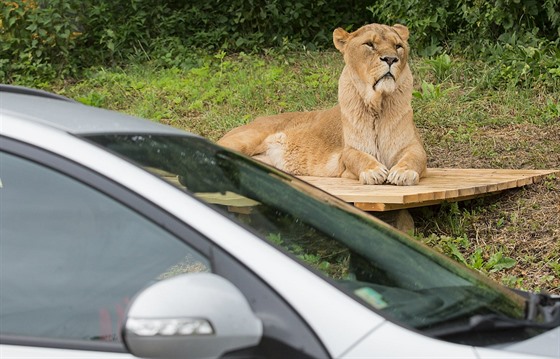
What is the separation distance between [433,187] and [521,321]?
4.10 meters

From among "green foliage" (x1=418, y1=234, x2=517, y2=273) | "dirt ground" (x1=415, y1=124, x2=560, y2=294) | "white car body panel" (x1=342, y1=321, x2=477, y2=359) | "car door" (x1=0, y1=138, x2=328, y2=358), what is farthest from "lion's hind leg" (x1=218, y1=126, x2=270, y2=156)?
"white car body panel" (x1=342, y1=321, x2=477, y2=359)

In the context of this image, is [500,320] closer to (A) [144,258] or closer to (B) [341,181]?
(A) [144,258]

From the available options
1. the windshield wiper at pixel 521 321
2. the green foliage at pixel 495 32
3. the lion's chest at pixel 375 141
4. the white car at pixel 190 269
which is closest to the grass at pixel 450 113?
the green foliage at pixel 495 32

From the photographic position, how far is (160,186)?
2.51 metres

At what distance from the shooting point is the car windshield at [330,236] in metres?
2.67

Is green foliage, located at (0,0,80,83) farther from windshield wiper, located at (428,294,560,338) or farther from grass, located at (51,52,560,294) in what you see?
windshield wiper, located at (428,294,560,338)

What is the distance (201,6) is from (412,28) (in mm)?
4077

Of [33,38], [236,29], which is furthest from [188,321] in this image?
[236,29]

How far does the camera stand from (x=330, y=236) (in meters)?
2.99

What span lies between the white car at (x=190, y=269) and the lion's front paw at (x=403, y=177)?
4.06 m

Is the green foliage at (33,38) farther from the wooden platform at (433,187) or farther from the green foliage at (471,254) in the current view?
the green foliage at (471,254)

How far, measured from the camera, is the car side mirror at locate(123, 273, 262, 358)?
2268 mm

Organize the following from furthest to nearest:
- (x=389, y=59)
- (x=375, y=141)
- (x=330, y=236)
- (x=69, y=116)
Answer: (x=375, y=141)
(x=389, y=59)
(x=330, y=236)
(x=69, y=116)

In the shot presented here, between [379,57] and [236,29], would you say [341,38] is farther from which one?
[236,29]
